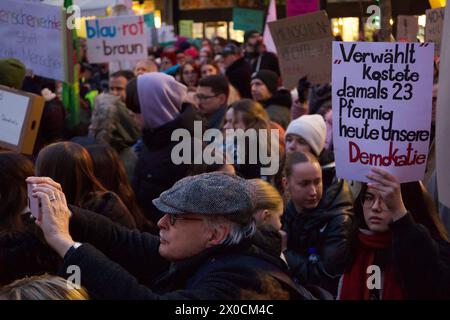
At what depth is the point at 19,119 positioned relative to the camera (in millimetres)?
4262

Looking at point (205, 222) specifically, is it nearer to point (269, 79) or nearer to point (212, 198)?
point (212, 198)

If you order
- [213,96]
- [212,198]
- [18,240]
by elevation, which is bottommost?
[213,96]

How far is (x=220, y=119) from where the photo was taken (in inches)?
247

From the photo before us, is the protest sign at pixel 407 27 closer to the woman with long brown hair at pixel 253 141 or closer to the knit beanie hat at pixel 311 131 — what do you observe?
the knit beanie hat at pixel 311 131

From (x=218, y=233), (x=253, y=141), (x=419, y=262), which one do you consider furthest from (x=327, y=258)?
(x=253, y=141)

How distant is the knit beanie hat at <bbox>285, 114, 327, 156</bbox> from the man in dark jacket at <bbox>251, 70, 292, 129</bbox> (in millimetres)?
1789

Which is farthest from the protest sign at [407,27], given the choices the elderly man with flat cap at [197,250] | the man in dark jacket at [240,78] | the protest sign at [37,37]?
the elderly man with flat cap at [197,250]

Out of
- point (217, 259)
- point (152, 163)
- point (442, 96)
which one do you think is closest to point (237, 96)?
point (152, 163)

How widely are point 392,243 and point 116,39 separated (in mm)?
6158

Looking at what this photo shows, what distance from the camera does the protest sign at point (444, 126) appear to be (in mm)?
2949

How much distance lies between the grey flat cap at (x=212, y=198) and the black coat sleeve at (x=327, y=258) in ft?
3.81

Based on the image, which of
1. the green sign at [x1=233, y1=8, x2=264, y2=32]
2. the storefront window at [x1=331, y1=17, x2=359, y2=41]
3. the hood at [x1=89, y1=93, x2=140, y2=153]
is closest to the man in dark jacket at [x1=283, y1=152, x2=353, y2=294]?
the hood at [x1=89, y1=93, x2=140, y2=153]
